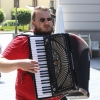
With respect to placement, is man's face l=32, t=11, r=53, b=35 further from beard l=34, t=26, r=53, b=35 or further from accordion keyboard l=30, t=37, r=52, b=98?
accordion keyboard l=30, t=37, r=52, b=98

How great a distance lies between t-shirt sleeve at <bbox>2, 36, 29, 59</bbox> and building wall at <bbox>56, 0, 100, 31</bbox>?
40.2 ft

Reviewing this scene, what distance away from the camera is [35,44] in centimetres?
282

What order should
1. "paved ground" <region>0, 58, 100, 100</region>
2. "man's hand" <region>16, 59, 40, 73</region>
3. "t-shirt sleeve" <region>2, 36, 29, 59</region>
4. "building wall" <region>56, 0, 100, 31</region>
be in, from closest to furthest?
"man's hand" <region>16, 59, 40, 73</region>, "t-shirt sleeve" <region>2, 36, 29, 59</region>, "paved ground" <region>0, 58, 100, 100</region>, "building wall" <region>56, 0, 100, 31</region>

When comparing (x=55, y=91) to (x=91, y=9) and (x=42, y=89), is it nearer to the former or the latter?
(x=42, y=89)

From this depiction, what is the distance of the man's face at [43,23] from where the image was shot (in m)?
2.98

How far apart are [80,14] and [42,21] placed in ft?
40.4

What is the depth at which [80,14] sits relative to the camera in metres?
15.2

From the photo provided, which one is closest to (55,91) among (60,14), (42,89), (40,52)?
(42,89)

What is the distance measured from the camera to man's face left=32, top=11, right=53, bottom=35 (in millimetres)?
2982

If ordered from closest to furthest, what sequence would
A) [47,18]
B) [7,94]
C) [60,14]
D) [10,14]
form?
[47,18], [7,94], [60,14], [10,14]

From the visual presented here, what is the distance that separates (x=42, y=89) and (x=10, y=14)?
58.1 m

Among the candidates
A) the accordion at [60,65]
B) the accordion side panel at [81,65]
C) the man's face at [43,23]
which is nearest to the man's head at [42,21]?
the man's face at [43,23]

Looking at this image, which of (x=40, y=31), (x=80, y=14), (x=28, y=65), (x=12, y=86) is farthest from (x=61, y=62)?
(x=80, y=14)

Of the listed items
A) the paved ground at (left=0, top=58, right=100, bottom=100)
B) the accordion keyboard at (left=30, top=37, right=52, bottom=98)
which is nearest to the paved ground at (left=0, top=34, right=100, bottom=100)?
the paved ground at (left=0, top=58, right=100, bottom=100)
